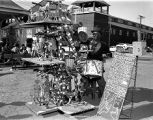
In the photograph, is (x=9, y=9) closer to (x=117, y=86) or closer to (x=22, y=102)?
(x=22, y=102)

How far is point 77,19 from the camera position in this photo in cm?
2898

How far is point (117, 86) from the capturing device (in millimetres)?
4723

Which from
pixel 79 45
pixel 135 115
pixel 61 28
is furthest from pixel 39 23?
pixel 135 115

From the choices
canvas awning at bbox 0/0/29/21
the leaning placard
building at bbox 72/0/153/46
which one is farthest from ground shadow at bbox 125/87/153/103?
canvas awning at bbox 0/0/29/21

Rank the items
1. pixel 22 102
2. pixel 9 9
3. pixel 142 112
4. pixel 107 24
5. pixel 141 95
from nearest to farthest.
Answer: pixel 142 112
pixel 22 102
pixel 141 95
pixel 9 9
pixel 107 24

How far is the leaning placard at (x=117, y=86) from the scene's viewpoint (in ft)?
14.8

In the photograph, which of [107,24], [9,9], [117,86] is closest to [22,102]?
[117,86]

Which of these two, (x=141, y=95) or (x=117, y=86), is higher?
(x=117, y=86)

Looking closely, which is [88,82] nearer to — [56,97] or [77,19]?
[56,97]

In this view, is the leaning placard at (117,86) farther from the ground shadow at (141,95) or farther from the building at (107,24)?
the building at (107,24)

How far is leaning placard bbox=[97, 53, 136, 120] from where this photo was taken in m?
4.52

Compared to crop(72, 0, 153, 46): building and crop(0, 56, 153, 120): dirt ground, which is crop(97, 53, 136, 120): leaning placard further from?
crop(72, 0, 153, 46): building

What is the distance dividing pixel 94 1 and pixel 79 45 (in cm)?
2235

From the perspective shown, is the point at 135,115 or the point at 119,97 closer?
the point at 119,97
